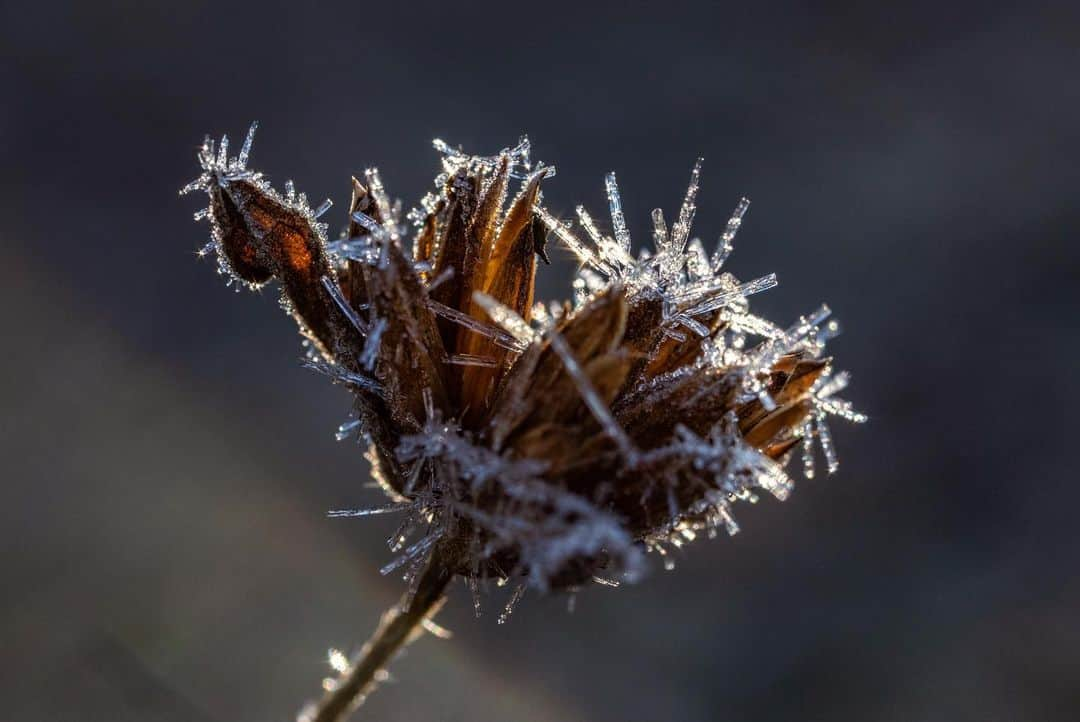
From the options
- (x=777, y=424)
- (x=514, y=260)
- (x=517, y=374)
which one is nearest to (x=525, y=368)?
(x=517, y=374)

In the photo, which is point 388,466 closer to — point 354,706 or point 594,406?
point 354,706

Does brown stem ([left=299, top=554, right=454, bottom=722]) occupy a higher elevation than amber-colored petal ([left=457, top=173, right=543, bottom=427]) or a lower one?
lower

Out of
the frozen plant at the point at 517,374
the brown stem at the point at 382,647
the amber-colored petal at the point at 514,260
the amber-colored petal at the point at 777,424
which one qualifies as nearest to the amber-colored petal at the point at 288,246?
the frozen plant at the point at 517,374

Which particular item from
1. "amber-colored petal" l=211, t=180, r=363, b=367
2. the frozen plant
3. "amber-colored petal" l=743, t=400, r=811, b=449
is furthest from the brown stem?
"amber-colored petal" l=743, t=400, r=811, b=449

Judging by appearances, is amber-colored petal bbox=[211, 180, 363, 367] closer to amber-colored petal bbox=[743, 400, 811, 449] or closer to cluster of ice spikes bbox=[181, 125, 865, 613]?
cluster of ice spikes bbox=[181, 125, 865, 613]

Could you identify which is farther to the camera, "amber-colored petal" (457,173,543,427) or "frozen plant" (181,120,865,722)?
"amber-colored petal" (457,173,543,427)

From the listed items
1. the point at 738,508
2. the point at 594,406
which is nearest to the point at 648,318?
the point at 594,406

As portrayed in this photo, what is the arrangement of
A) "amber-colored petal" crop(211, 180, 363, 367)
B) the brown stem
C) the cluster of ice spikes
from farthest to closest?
"amber-colored petal" crop(211, 180, 363, 367), the brown stem, the cluster of ice spikes
